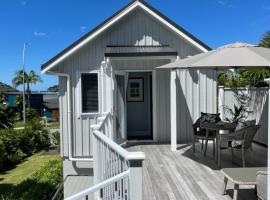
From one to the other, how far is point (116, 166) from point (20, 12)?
33.9 metres

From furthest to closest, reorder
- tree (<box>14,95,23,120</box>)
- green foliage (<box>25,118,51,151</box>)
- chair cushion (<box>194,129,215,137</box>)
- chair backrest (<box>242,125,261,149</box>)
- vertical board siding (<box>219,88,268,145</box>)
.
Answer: tree (<box>14,95,23,120</box>), green foliage (<box>25,118,51,151</box>), vertical board siding (<box>219,88,268,145</box>), chair cushion (<box>194,129,215,137</box>), chair backrest (<box>242,125,261,149</box>)

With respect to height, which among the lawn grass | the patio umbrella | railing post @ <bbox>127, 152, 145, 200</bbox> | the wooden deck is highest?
the patio umbrella

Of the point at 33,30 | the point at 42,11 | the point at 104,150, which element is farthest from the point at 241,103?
the point at 33,30

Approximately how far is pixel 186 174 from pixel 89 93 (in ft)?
15.3

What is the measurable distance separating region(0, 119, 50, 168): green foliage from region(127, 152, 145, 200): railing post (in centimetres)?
1758

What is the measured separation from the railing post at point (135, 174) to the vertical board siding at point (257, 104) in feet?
21.5

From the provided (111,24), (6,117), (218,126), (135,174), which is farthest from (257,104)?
(6,117)

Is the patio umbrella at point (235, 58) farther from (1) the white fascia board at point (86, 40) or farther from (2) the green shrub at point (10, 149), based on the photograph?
(2) the green shrub at point (10, 149)

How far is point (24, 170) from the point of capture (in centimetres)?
1781

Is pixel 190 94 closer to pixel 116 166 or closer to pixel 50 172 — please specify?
pixel 116 166

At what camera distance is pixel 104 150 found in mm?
4246

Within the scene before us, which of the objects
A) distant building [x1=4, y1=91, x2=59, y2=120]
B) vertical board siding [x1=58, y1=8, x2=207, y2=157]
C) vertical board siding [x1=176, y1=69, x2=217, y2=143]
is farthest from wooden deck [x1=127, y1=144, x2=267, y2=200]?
distant building [x1=4, y1=91, x2=59, y2=120]

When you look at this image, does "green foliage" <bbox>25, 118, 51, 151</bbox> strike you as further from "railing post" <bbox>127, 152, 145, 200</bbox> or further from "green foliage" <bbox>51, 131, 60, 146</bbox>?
"railing post" <bbox>127, 152, 145, 200</bbox>

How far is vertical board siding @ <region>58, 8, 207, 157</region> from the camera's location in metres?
9.41
